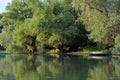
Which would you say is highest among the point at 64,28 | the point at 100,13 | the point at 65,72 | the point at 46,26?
the point at 100,13

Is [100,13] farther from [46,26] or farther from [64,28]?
[46,26]

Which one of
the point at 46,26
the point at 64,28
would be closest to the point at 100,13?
the point at 64,28

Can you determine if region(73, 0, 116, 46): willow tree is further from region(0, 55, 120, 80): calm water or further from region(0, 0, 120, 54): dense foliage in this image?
region(0, 0, 120, 54): dense foliage

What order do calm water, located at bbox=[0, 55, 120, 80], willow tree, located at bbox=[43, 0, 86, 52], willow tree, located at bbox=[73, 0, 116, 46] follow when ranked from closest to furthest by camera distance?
1. calm water, located at bbox=[0, 55, 120, 80]
2. willow tree, located at bbox=[73, 0, 116, 46]
3. willow tree, located at bbox=[43, 0, 86, 52]

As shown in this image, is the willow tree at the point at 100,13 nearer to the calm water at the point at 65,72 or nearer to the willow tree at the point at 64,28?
the calm water at the point at 65,72

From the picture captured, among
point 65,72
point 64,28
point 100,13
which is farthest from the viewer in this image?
point 64,28

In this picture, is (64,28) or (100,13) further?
(64,28)

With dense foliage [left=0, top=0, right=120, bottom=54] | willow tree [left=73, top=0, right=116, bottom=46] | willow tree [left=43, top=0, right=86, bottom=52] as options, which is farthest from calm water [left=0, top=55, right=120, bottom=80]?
willow tree [left=43, top=0, right=86, bottom=52]

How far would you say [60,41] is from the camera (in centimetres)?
4781

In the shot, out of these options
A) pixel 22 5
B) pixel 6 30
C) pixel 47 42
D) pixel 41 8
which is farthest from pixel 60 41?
pixel 6 30

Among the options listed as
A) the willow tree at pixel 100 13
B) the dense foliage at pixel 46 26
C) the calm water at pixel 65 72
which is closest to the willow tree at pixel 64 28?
the dense foliage at pixel 46 26

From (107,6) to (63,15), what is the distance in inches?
687

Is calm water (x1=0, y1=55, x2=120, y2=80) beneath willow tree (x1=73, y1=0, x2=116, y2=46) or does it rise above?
beneath

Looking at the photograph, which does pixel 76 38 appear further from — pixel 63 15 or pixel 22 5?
pixel 22 5
